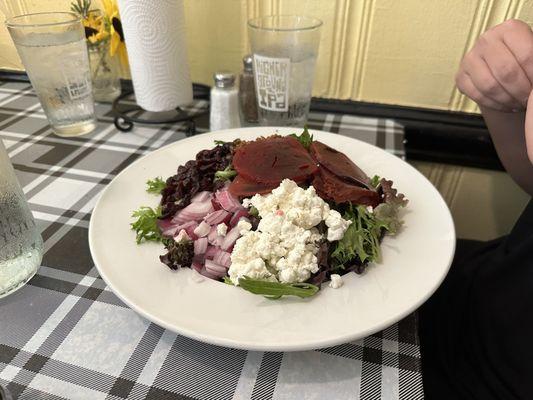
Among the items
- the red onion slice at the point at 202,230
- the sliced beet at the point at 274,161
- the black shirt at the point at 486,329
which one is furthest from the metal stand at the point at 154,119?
the black shirt at the point at 486,329

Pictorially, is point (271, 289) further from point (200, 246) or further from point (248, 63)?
point (248, 63)

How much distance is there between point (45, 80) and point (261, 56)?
1.98 feet

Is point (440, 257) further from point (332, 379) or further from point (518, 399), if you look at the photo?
point (518, 399)

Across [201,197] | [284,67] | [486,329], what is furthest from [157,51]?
[486,329]

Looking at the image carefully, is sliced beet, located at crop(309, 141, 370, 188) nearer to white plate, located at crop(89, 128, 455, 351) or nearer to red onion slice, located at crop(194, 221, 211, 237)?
white plate, located at crop(89, 128, 455, 351)

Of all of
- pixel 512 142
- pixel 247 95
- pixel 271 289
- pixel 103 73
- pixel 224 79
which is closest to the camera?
pixel 271 289

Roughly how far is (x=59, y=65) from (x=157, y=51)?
28cm

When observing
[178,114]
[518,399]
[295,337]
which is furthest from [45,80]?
[518,399]

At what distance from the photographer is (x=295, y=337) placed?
1.70 feet

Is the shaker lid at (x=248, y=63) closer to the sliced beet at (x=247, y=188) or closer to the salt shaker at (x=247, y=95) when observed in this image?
the salt shaker at (x=247, y=95)

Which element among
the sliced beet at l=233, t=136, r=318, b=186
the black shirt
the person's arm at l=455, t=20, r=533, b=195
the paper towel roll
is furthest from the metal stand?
the black shirt

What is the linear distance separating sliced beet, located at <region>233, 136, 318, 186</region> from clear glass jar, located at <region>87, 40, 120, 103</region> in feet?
2.67

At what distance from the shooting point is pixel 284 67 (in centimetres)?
109

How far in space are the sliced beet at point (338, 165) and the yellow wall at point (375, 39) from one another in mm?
607
